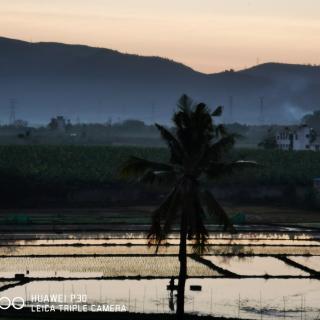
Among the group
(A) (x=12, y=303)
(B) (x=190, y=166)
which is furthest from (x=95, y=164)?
(B) (x=190, y=166)

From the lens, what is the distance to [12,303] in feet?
145

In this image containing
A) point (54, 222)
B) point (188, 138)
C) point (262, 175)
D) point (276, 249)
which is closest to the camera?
point (188, 138)

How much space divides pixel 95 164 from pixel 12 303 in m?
83.4

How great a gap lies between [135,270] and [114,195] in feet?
181

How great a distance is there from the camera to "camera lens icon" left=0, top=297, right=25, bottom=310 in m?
43.1

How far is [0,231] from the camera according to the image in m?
74.7

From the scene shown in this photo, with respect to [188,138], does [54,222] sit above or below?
below

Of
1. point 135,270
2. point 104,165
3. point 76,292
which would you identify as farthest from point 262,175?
point 76,292

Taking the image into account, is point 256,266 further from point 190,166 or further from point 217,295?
point 190,166

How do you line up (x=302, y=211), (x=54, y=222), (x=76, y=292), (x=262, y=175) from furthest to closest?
(x=262, y=175)
(x=302, y=211)
(x=54, y=222)
(x=76, y=292)

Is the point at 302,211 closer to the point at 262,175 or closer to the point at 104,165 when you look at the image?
the point at 262,175

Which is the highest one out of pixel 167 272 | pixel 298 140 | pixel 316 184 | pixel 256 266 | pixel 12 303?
pixel 298 140

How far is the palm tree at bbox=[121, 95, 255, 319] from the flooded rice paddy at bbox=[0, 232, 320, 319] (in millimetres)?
9199

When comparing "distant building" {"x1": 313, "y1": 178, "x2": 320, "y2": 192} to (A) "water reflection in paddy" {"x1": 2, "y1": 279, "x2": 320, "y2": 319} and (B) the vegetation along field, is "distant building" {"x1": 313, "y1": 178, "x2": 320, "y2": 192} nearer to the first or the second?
(B) the vegetation along field
